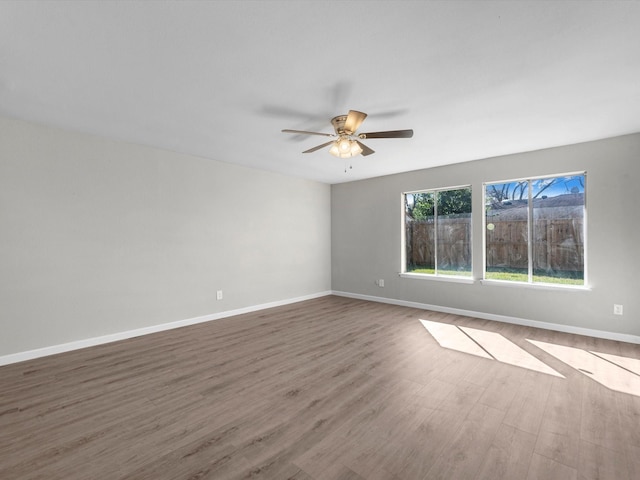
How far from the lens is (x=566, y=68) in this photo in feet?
7.03

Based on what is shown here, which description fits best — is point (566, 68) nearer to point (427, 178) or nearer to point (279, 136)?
point (279, 136)

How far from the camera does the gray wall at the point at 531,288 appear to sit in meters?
3.53

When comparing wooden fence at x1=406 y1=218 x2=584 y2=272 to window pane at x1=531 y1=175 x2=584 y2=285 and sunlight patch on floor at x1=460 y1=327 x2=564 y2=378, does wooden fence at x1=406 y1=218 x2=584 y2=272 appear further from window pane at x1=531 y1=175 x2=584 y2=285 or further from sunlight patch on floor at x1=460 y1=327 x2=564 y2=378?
sunlight patch on floor at x1=460 y1=327 x2=564 y2=378

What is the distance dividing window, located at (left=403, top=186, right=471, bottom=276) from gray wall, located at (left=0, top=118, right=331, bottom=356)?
2498 millimetres

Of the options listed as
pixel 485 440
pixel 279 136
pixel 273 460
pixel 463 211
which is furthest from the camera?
pixel 463 211

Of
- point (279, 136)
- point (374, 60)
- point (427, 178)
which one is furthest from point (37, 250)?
point (427, 178)

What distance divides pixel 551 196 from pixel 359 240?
3.22m

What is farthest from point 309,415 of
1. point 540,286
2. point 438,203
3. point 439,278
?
point 438,203

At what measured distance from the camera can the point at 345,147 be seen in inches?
119

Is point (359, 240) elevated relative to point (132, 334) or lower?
elevated

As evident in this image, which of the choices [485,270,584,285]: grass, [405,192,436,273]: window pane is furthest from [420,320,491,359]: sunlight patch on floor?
[405,192,436,273]: window pane

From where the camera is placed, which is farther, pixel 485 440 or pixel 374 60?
pixel 374 60

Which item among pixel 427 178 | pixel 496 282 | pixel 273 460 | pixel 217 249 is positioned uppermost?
pixel 427 178

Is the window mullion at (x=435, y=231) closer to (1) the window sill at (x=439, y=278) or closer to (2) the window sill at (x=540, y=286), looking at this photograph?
(1) the window sill at (x=439, y=278)
